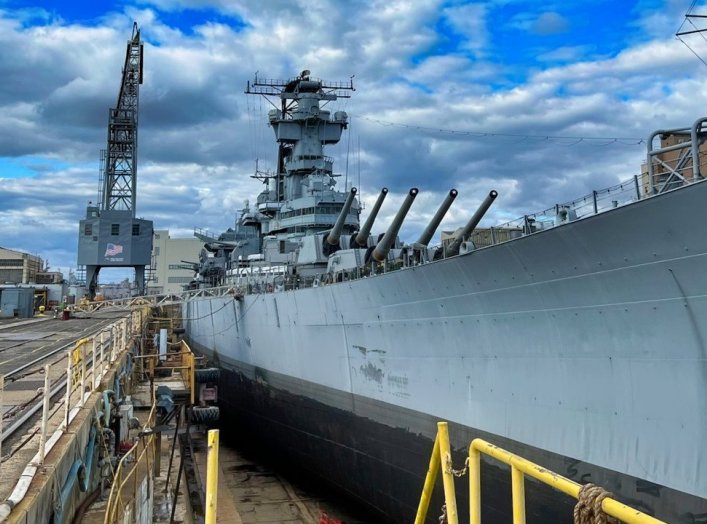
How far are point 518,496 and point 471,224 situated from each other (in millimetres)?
6925

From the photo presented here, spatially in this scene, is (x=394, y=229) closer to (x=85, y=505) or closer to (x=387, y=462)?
(x=387, y=462)

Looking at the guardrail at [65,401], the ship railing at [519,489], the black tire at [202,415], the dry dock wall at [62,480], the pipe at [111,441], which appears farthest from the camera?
the black tire at [202,415]

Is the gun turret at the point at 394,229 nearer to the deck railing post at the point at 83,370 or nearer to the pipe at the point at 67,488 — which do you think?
the deck railing post at the point at 83,370

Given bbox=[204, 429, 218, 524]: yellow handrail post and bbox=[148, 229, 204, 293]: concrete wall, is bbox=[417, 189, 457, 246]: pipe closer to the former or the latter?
bbox=[204, 429, 218, 524]: yellow handrail post

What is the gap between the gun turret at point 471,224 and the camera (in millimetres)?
8766

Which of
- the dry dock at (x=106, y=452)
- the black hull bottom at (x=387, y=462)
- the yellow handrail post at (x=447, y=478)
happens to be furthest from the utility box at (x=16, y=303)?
the yellow handrail post at (x=447, y=478)

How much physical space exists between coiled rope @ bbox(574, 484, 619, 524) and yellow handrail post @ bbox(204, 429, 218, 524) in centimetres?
181

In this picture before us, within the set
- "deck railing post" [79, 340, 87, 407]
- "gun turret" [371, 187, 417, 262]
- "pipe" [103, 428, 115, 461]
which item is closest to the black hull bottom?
"gun turret" [371, 187, 417, 262]

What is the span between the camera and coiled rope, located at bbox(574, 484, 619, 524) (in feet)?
6.79

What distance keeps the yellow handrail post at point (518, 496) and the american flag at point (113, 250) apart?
34.8 m

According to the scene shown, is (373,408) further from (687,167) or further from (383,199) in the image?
(687,167)

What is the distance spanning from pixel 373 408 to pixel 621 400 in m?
4.96

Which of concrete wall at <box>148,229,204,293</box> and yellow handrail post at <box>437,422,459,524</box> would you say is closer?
yellow handrail post at <box>437,422,459,524</box>

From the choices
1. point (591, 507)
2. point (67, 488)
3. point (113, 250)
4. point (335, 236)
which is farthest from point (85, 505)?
point (113, 250)
